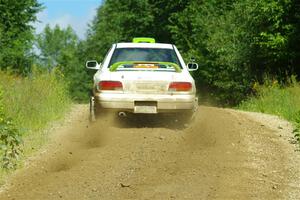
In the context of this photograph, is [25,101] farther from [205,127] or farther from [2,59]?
[2,59]

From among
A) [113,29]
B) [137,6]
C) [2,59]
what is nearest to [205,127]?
[2,59]

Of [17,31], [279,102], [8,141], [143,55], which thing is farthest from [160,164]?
[17,31]

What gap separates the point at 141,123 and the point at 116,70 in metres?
1.54

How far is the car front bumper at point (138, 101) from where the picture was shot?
41.0 feet

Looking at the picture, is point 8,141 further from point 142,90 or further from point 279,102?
point 279,102

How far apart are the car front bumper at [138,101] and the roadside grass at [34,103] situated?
1.26m

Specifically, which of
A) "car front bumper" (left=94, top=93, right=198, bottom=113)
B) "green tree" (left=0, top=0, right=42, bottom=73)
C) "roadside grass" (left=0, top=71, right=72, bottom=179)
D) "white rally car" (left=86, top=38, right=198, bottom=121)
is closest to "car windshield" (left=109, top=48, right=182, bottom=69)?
"white rally car" (left=86, top=38, right=198, bottom=121)

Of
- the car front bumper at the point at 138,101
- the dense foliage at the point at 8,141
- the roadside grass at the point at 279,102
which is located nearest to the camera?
the dense foliage at the point at 8,141

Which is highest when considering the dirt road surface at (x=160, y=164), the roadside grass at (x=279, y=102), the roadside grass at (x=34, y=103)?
the roadside grass at (x=34, y=103)

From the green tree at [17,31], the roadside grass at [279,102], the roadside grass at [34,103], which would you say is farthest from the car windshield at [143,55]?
the green tree at [17,31]

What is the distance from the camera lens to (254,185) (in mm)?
8234

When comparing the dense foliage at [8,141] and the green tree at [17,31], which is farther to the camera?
the green tree at [17,31]

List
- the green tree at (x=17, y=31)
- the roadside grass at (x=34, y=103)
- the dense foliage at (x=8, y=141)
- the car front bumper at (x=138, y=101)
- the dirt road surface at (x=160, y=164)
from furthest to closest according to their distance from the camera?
the green tree at (x=17, y=31) < the car front bumper at (x=138, y=101) < the roadside grass at (x=34, y=103) < the dense foliage at (x=8, y=141) < the dirt road surface at (x=160, y=164)

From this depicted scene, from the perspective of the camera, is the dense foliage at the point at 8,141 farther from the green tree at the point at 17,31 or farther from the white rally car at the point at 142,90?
the green tree at the point at 17,31
